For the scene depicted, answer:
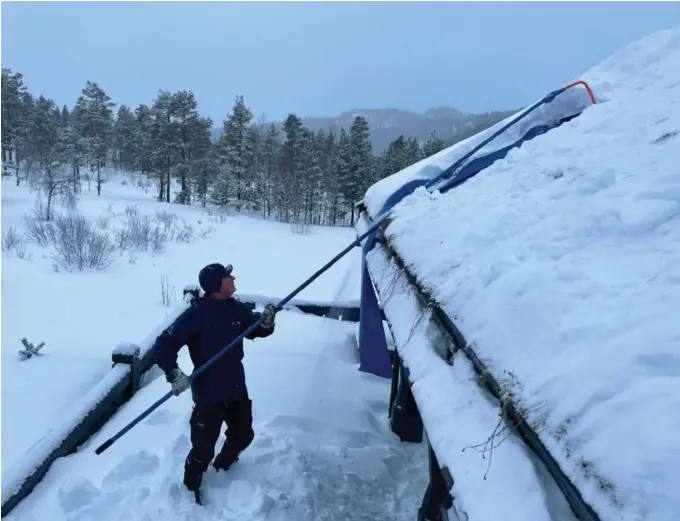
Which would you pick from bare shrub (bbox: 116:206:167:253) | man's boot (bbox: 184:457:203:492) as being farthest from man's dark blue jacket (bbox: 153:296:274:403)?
bare shrub (bbox: 116:206:167:253)

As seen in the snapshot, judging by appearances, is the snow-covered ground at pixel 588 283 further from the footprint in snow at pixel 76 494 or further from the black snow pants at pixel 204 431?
the footprint in snow at pixel 76 494

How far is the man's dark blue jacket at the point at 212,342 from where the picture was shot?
3342 mm

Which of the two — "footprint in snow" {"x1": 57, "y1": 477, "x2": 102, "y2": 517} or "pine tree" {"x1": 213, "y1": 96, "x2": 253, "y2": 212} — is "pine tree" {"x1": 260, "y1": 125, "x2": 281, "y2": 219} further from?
"footprint in snow" {"x1": 57, "y1": 477, "x2": 102, "y2": 517}

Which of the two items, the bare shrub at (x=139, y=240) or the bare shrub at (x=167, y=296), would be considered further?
the bare shrub at (x=139, y=240)

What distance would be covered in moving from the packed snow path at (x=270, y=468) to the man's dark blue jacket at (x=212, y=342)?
755 mm

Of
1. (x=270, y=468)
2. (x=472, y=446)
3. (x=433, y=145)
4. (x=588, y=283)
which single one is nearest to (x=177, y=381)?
(x=270, y=468)

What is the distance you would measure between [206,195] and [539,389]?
4471 cm

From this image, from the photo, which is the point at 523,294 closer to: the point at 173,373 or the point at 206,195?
the point at 173,373

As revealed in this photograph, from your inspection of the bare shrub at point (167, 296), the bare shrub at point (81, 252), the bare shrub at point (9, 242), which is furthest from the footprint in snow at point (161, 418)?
the bare shrub at point (9, 242)

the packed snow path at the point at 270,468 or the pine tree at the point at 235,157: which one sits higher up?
the pine tree at the point at 235,157

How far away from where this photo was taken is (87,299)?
875cm

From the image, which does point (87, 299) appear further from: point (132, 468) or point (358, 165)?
point (358, 165)

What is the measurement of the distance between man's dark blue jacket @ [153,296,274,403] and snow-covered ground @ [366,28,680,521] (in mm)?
1402

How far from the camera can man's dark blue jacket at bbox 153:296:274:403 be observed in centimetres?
334
